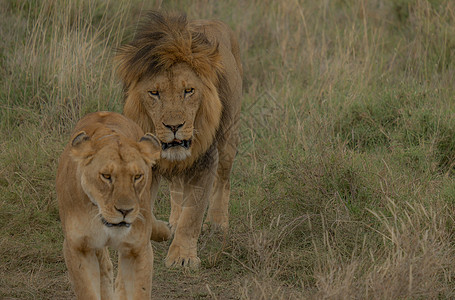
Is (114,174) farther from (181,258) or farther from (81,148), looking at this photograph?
(181,258)

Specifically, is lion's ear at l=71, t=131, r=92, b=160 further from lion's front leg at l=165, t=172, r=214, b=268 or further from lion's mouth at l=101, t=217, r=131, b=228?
lion's front leg at l=165, t=172, r=214, b=268

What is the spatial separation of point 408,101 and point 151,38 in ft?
8.20

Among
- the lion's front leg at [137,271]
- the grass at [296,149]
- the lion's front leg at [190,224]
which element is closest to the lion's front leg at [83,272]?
the lion's front leg at [137,271]

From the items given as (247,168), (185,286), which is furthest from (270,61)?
(185,286)

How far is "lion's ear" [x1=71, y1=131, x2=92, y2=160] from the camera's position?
3.18 meters

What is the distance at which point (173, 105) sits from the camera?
14.0 ft

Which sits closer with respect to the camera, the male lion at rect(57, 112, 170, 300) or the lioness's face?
the male lion at rect(57, 112, 170, 300)

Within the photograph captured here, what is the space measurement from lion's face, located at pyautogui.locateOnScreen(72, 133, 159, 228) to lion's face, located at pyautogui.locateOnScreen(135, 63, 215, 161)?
97 centimetres

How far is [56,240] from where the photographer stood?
4.76 m

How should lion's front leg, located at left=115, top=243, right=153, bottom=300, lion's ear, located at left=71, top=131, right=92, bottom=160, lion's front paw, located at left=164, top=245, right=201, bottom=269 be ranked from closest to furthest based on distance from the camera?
lion's ear, located at left=71, top=131, right=92, bottom=160 → lion's front leg, located at left=115, top=243, right=153, bottom=300 → lion's front paw, located at left=164, top=245, right=201, bottom=269

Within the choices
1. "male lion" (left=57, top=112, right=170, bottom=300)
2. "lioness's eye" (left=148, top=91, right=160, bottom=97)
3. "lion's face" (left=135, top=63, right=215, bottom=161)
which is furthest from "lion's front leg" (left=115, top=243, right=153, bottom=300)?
"lioness's eye" (left=148, top=91, right=160, bottom=97)

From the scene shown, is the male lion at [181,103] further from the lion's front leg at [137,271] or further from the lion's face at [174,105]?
the lion's front leg at [137,271]

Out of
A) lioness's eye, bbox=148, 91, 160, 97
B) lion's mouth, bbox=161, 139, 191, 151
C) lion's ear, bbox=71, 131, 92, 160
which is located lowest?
lion's mouth, bbox=161, 139, 191, 151

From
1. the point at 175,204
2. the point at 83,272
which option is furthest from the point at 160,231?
the point at 175,204
